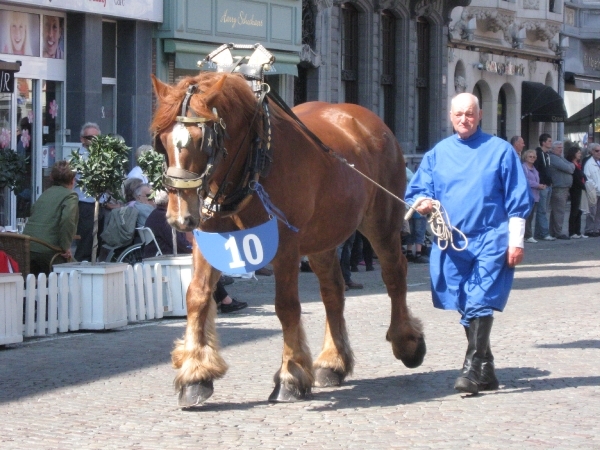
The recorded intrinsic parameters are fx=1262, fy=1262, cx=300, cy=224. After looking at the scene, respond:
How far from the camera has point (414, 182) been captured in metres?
8.36

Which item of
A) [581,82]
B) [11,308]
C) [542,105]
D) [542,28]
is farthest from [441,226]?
[581,82]

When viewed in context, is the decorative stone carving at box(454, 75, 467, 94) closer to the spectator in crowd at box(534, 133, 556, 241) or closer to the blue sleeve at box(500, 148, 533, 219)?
the spectator in crowd at box(534, 133, 556, 241)

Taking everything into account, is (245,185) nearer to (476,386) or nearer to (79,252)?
(476,386)

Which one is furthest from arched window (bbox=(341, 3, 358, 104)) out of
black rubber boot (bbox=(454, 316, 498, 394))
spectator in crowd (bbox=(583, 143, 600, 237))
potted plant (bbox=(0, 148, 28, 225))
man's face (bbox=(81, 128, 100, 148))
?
black rubber boot (bbox=(454, 316, 498, 394))

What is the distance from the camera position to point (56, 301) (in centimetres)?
1126

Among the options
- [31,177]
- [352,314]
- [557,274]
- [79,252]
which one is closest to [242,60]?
[352,314]

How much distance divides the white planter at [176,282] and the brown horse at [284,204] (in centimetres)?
382

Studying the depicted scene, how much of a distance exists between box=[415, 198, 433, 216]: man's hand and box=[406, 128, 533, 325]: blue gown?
5.1 inches

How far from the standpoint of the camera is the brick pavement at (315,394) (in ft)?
22.2

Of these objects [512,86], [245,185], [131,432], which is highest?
[512,86]

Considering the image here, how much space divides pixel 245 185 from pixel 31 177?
12.5 m

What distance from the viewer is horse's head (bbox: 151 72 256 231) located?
22.7 feet

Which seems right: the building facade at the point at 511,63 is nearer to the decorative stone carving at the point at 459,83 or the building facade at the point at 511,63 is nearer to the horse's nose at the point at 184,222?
the decorative stone carving at the point at 459,83

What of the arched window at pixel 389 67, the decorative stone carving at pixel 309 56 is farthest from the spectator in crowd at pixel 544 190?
the arched window at pixel 389 67
